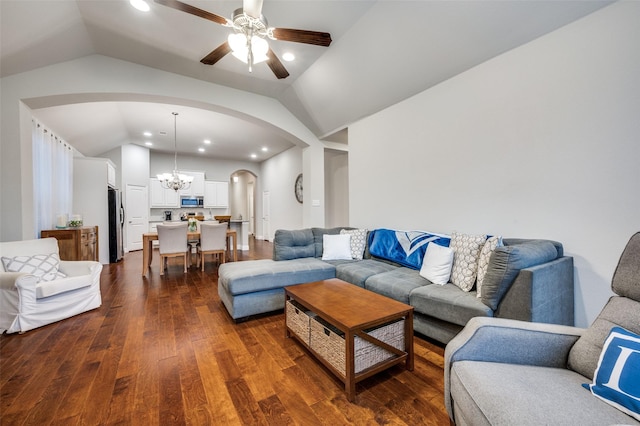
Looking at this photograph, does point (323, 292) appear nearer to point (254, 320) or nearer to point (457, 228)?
point (254, 320)

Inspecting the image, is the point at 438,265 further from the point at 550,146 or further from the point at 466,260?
the point at 550,146

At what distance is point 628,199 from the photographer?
6.08 feet

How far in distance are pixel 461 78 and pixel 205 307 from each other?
396 centimetres

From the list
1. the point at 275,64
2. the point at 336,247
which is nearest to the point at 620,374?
the point at 336,247

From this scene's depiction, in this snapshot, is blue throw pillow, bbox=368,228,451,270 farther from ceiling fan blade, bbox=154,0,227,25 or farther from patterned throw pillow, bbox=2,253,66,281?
patterned throw pillow, bbox=2,253,66,281

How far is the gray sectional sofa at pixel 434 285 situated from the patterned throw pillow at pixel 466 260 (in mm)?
95

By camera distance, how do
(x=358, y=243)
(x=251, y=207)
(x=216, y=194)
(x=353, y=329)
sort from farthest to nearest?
(x=251, y=207) → (x=216, y=194) → (x=358, y=243) → (x=353, y=329)

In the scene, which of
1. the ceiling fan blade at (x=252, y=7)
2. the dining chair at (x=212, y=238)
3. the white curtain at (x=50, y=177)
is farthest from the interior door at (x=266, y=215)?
the ceiling fan blade at (x=252, y=7)

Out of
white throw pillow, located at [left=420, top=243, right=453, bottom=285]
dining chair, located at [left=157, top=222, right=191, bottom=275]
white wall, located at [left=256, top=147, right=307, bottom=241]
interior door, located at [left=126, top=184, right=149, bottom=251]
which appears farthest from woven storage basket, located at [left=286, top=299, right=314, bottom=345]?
interior door, located at [left=126, top=184, right=149, bottom=251]

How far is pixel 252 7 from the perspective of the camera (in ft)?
5.96

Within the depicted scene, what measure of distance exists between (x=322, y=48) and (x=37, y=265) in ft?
13.4

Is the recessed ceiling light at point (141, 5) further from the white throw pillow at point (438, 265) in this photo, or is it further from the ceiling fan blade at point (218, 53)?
the white throw pillow at point (438, 265)

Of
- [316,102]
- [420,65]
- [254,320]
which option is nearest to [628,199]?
[420,65]

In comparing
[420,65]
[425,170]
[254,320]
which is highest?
[420,65]
